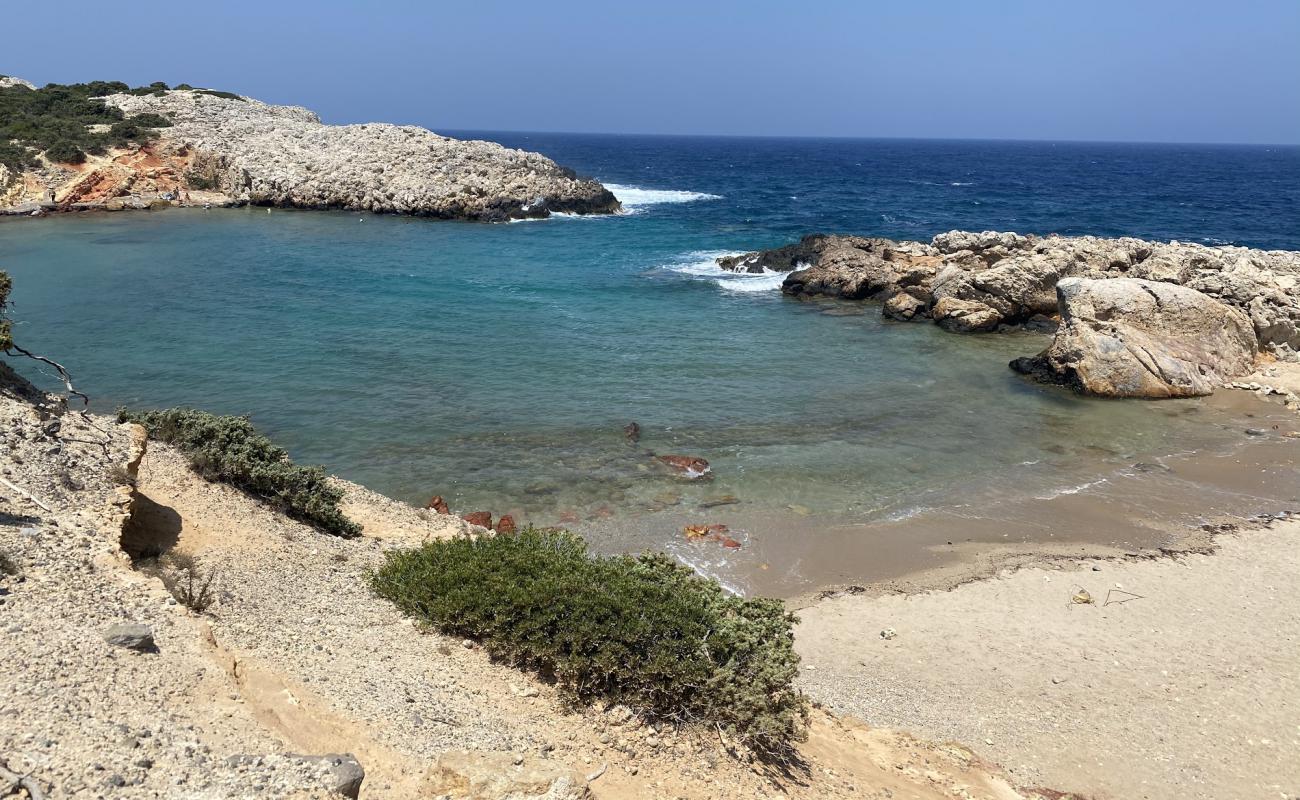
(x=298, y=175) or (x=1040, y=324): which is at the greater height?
(x=298, y=175)

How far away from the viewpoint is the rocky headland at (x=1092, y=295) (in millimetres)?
21938

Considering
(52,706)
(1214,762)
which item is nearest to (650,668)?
(52,706)

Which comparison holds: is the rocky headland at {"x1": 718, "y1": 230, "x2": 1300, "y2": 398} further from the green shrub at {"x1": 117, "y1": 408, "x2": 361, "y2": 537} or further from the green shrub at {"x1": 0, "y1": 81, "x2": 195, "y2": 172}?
the green shrub at {"x1": 0, "y1": 81, "x2": 195, "y2": 172}

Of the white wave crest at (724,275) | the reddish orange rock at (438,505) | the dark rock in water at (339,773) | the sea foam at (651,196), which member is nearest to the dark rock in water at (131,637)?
the dark rock in water at (339,773)

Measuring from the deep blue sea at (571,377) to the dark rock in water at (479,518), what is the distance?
648 millimetres

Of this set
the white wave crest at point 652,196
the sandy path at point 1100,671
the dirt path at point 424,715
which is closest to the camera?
the dirt path at point 424,715

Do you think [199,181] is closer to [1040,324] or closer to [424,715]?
[1040,324]

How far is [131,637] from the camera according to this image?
5875 mm

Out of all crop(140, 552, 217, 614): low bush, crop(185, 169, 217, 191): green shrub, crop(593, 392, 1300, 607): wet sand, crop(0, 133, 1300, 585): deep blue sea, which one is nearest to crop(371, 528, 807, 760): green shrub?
crop(140, 552, 217, 614): low bush

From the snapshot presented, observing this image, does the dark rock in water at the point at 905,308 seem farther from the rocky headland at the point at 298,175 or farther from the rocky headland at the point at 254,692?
the rocky headland at the point at 298,175

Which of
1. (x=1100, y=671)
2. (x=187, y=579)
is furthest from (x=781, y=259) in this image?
(x=187, y=579)

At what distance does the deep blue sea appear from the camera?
15.5 m

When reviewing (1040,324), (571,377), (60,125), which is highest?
(60,125)

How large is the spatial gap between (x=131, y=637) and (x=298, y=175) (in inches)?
2175
